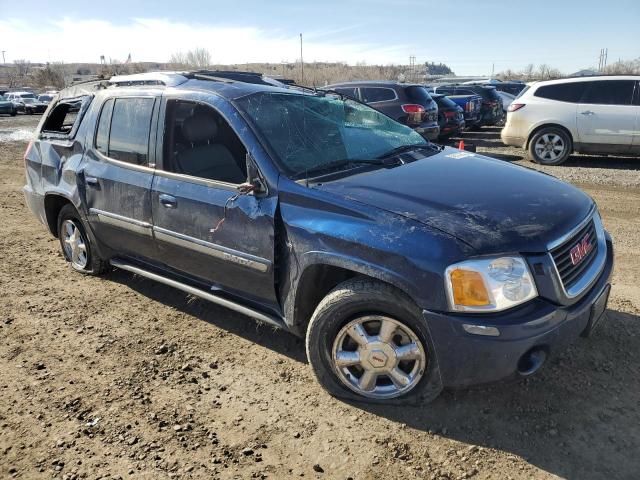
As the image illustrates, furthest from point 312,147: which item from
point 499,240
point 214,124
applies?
point 499,240

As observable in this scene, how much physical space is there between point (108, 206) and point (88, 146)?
60 centimetres

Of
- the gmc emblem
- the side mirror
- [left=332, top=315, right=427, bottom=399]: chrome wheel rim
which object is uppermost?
the side mirror

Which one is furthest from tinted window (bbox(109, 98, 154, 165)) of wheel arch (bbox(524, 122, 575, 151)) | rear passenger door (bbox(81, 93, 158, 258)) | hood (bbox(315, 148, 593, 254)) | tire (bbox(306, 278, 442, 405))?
wheel arch (bbox(524, 122, 575, 151))

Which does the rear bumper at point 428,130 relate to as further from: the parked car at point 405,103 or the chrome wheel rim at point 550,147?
the chrome wheel rim at point 550,147

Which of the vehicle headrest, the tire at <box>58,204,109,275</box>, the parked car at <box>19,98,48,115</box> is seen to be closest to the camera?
the vehicle headrest

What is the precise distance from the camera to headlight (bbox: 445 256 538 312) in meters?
2.42

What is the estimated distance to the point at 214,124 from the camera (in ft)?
12.1

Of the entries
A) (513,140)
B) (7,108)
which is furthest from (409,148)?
(7,108)

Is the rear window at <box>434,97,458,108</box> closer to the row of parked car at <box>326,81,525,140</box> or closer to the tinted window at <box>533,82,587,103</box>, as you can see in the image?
the row of parked car at <box>326,81,525,140</box>

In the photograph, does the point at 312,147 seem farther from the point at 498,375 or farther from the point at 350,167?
the point at 498,375

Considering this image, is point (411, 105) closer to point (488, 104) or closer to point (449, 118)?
point (449, 118)

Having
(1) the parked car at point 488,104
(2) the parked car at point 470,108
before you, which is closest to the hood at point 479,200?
(2) the parked car at point 470,108

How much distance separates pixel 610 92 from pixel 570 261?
8404 mm

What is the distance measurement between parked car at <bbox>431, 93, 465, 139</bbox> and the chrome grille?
35.1ft
